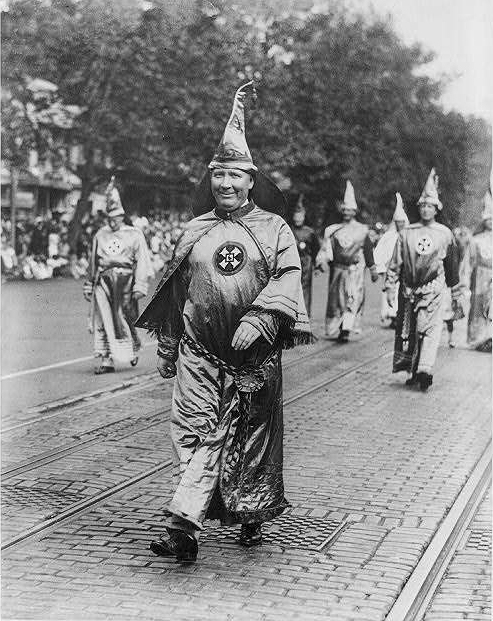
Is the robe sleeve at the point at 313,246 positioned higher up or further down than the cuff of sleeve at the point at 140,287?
higher up

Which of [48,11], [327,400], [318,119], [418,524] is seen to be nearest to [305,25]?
[318,119]

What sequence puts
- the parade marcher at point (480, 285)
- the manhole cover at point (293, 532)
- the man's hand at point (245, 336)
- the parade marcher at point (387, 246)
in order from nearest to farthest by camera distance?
the man's hand at point (245, 336) → the manhole cover at point (293, 532) → the parade marcher at point (480, 285) → the parade marcher at point (387, 246)

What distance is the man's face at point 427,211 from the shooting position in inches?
474

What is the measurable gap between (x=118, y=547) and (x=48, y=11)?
21808mm

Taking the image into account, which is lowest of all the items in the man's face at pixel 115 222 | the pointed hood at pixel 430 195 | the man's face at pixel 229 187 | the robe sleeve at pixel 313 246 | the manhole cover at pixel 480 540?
the manhole cover at pixel 480 540

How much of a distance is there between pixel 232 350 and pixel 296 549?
41.1 inches

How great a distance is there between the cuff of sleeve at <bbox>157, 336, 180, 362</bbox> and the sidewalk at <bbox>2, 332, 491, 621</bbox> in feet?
3.02

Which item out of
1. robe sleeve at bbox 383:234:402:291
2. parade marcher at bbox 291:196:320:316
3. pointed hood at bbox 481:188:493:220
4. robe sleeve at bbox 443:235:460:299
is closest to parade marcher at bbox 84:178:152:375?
robe sleeve at bbox 383:234:402:291

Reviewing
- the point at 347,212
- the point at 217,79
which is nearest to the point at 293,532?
the point at 347,212

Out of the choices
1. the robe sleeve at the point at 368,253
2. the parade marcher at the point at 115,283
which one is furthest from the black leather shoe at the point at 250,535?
the robe sleeve at the point at 368,253

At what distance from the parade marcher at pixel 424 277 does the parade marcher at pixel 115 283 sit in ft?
8.67

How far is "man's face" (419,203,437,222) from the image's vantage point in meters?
12.0

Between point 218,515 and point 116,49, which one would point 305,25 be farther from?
point 218,515

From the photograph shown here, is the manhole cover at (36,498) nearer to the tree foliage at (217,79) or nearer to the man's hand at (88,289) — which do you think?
the man's hand at (88,289)
